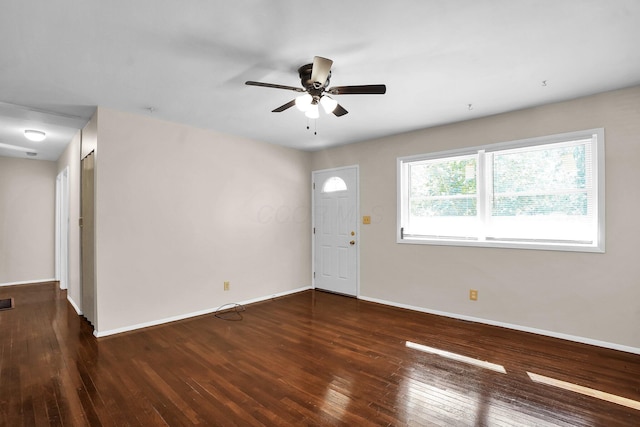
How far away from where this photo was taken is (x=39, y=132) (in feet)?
14.1

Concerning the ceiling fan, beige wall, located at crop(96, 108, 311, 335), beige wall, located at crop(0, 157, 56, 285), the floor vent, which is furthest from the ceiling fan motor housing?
beige wall, located at crop(0, 157, 56, 285)

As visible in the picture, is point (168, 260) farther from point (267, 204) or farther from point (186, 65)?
point (186, 65)

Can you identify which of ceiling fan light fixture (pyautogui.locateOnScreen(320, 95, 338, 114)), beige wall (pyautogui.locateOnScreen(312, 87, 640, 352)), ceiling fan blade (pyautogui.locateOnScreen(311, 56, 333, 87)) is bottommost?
beige wall (pyautogui.locateOnScreen(312, 87, 640, 352))

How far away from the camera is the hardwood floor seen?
2.06m

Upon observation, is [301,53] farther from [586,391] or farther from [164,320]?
[164,320]

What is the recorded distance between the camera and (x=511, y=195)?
3674mm

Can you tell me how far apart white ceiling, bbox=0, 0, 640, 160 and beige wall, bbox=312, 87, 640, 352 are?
273mm

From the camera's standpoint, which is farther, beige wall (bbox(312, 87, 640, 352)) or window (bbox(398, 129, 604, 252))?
window (bbox(398, 129, 604, 252))

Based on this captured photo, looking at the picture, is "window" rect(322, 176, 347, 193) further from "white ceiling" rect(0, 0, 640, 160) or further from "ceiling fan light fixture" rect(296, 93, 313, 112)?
"ceiling fan light fixture" rect(296, 93, 313, 112)

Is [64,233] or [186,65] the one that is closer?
[186,65]

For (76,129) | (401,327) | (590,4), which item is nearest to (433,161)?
(401,327)

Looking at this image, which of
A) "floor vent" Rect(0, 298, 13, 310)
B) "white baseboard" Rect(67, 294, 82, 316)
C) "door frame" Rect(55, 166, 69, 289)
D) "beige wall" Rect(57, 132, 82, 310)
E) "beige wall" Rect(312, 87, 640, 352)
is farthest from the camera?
"door frame" Rect(55, 166, 69, 289)

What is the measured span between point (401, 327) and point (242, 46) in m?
3.37

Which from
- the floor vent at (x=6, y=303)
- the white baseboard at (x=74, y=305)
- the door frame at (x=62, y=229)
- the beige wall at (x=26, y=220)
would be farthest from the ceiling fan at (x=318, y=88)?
the beige wall at (x=26, y=220)
